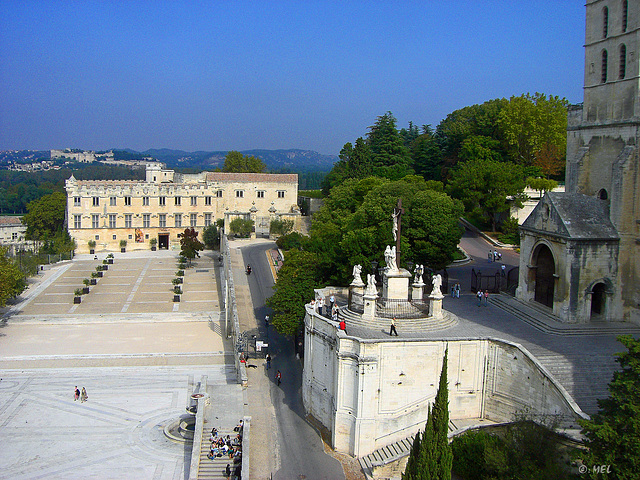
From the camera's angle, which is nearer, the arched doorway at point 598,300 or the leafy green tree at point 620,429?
the leafy green tree at point 620,429

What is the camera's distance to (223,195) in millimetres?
79812

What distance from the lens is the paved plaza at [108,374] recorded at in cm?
2675

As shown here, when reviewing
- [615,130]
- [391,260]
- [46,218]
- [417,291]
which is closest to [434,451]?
[391,260]

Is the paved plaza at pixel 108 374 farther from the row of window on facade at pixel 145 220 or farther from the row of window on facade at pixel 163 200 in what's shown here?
the row of window on facade at pixel 163 200

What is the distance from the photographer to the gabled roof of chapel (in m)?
29.0

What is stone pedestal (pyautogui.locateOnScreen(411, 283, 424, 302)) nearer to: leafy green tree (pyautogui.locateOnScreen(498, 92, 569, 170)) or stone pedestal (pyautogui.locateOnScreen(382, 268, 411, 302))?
stone pedestal (pyautogui.locateOnScreen(382, 268, 411, 302))

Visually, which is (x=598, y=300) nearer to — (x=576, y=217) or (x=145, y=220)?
(x=576, y=217)

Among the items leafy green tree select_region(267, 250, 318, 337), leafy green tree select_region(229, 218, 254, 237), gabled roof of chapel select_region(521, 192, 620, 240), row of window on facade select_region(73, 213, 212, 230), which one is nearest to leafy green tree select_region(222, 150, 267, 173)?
row of window on facade select_region(73, 213, 212, 230)

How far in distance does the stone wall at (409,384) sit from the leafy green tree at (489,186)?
28.9 m

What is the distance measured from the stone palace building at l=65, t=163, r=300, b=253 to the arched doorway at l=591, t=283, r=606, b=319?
46.8 m

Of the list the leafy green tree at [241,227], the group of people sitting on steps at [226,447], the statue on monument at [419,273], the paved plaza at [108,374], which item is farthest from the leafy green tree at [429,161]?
the group of people sitting on steps at [226,447]

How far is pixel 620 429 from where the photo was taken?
60.9ft

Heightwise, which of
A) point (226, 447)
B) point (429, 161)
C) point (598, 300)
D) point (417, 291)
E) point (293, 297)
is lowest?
point (226, 447)

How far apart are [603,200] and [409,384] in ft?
42.4
